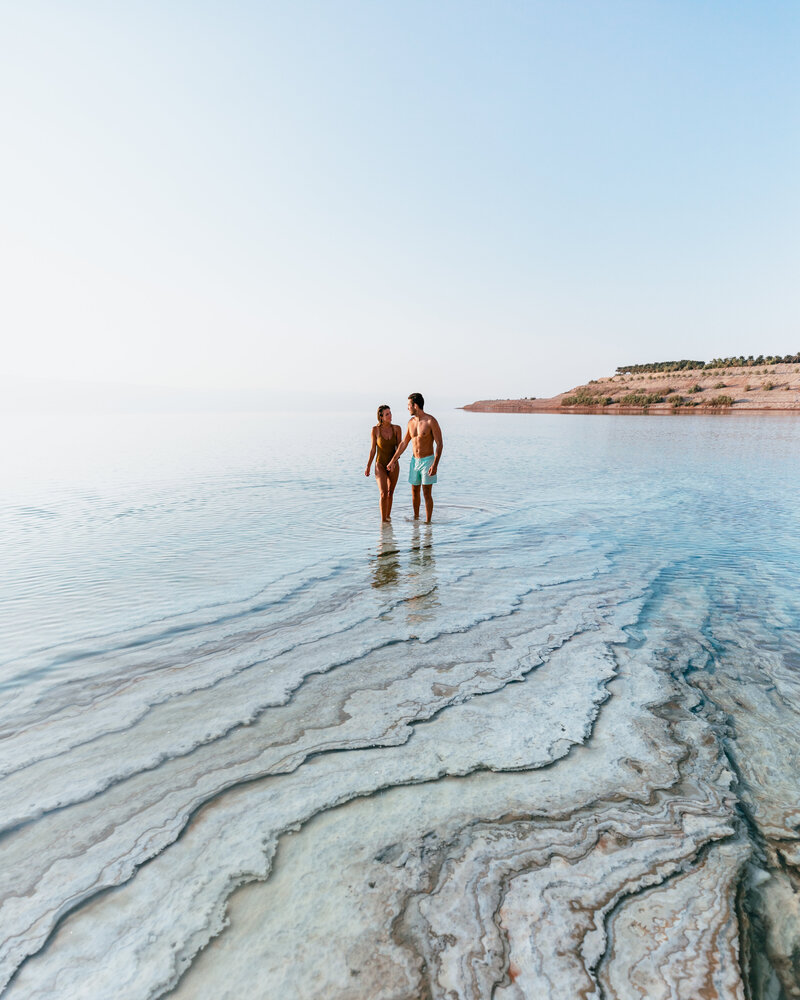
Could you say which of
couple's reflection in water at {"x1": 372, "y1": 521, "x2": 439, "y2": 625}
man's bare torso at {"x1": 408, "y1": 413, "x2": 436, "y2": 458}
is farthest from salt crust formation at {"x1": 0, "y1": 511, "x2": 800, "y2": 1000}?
man's bare torso at {"x1": 408, "y1": 413, "x2": 436, "y2": 458}

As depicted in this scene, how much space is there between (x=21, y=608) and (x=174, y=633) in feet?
6.89

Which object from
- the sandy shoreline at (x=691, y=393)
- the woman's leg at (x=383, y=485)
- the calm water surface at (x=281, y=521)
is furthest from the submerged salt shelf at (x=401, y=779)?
the sandy shoreline at (x=691, y=393)

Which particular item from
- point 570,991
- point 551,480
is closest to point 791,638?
point 570,991

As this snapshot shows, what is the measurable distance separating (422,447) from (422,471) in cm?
50

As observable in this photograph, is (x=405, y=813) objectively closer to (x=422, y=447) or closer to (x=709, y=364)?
(x=422, y=447)

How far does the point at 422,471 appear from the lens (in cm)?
1066

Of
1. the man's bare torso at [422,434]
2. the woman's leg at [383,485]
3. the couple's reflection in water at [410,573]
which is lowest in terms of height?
the couple's reflection in water at [410,573]

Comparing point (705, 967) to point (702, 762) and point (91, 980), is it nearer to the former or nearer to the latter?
point (702, 762)

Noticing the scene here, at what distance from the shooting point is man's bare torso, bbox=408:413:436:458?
1035 cm

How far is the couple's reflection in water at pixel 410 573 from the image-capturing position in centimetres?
590

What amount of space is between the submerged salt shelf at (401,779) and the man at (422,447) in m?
3.36

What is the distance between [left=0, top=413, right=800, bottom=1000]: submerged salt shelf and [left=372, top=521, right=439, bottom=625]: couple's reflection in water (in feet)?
0.21

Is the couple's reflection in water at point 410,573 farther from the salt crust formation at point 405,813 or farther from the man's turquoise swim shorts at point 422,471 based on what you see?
the man's turquoise swim shorts at point 422,471

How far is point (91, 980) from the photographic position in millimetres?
1891
